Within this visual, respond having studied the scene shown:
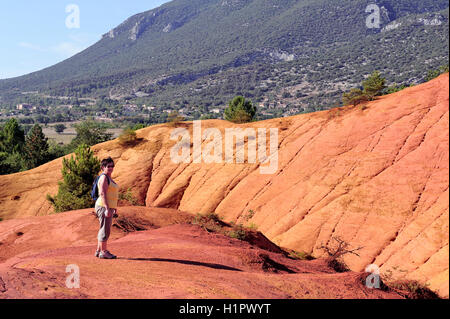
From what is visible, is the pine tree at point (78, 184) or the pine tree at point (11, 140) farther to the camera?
the pine tree at point (11, 140)

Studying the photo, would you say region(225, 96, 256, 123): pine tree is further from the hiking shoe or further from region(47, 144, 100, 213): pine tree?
the hiking shoe

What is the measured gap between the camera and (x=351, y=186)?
722 inches

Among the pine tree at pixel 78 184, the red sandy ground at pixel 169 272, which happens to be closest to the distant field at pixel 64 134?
the pine tree at pixel 78 184

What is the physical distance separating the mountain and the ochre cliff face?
8600 centimetres

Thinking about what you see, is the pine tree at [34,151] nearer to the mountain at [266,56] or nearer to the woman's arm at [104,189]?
the woman's arm at [104,189]

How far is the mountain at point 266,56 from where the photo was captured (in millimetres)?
122562

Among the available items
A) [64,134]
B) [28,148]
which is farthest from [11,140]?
[64,134]

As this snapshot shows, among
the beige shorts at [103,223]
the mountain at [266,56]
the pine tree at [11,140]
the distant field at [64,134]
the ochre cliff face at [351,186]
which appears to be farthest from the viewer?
the mountain at [266,56]

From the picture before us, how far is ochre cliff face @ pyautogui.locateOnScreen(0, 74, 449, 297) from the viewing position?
1448cm

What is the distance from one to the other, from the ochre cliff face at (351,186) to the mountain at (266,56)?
282 feet

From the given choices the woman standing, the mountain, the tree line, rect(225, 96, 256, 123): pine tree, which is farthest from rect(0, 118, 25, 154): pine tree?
the mountain

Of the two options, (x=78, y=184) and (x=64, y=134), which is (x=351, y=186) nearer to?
(x=78, y=184)

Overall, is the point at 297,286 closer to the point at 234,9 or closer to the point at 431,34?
the point at 431,34

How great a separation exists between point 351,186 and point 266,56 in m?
147
